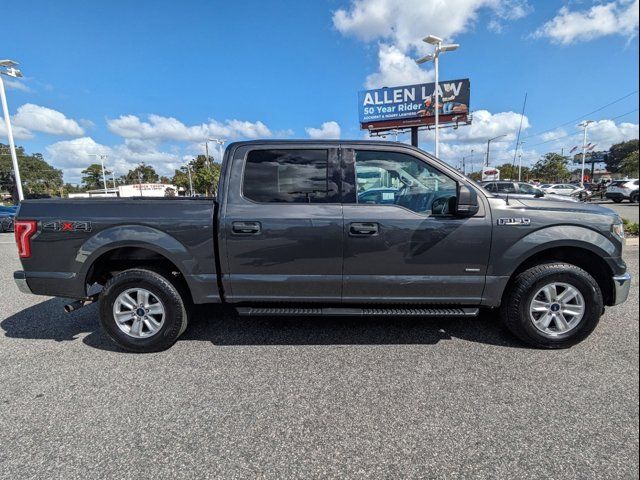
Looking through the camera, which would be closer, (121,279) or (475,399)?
(475,399)

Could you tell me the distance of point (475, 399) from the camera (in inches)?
101

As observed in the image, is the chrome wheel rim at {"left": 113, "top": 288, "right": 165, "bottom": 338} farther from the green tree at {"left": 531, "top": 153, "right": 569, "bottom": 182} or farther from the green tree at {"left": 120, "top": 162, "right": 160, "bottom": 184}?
the green tree at {"left": 120, "top": 162, "right": 160, "bottom": 184}

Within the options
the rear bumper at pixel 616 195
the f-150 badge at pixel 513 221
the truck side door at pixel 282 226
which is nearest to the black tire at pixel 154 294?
the truck side door at pixel 282 226

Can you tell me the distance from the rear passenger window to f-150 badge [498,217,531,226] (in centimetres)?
153

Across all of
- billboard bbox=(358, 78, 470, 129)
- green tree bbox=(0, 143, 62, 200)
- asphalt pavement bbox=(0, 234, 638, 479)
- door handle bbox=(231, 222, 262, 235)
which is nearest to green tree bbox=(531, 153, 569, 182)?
billboard bbox=(358, 78, 470, 129)

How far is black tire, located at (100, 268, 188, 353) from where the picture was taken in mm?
3311

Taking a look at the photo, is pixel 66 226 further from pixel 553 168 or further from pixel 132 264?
pixel 553 168

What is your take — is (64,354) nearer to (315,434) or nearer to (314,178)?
(315,434)

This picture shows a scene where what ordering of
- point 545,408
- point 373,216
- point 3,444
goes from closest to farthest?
point 3,444, point 545,408, point 373,216

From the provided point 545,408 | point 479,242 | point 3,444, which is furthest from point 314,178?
point 3,444

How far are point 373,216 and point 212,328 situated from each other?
2.20m

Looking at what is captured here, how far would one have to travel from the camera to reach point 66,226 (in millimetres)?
3258

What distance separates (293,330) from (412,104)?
113 ft

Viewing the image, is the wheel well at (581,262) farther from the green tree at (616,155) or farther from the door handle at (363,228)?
the green tree at (616,155)
